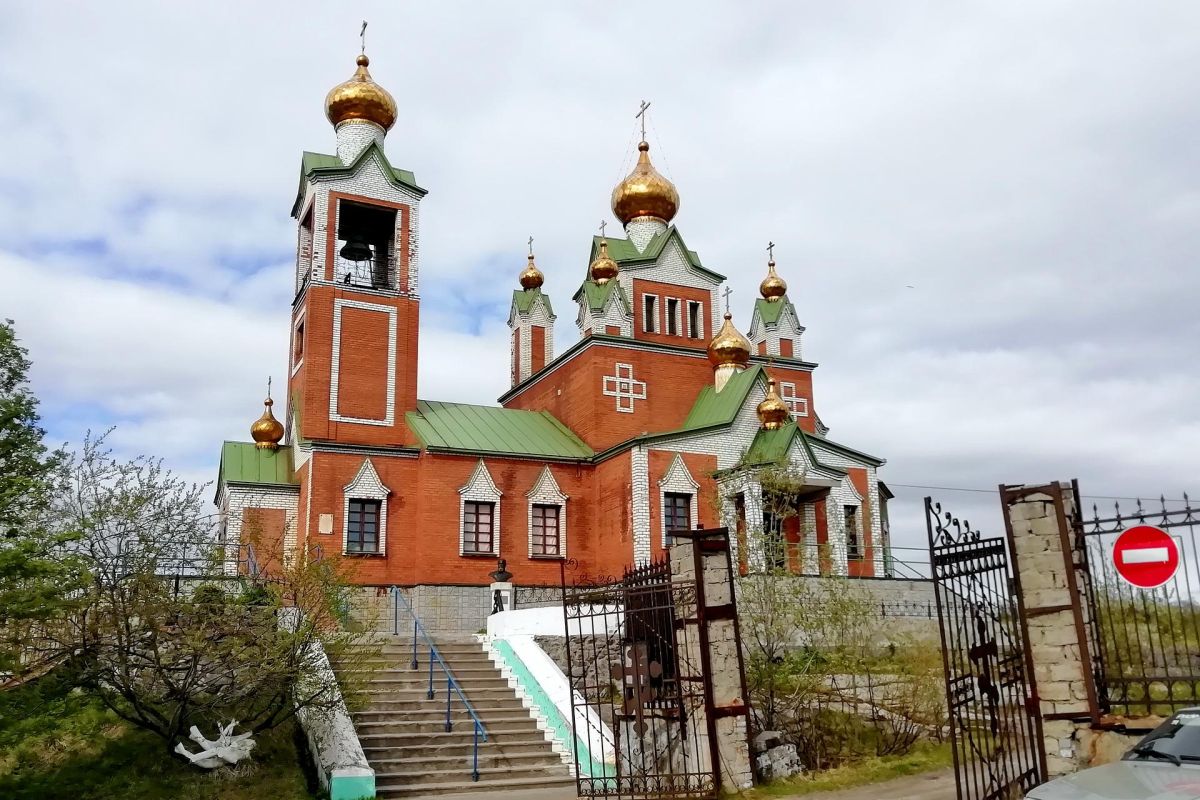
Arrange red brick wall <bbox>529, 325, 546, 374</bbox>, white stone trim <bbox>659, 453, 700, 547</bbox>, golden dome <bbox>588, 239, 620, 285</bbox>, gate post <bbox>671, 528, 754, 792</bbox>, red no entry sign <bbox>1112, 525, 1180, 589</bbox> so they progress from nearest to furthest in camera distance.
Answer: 1. red no entry sign <bbox>1112, 525, 1180, 589</bbox>
2. gate post <bbox>671, 528, 754, 792</bbox>
3. white stone trim <bbox>659, 453, 700, 547</bbox>
4. golden dome <bbox>588, 239, 620, 285</bbox>
5. red brick wall <bbox>529, 325, 546, 374</bbox>

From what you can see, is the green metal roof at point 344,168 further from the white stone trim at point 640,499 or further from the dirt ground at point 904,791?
the dirt ground at point 904,791

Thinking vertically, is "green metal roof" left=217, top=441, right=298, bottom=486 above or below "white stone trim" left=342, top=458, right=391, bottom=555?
above

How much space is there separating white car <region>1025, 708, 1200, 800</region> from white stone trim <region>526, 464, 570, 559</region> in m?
17.1

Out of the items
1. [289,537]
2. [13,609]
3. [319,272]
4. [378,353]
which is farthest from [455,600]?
[13,609]

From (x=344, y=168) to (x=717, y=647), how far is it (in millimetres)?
17013

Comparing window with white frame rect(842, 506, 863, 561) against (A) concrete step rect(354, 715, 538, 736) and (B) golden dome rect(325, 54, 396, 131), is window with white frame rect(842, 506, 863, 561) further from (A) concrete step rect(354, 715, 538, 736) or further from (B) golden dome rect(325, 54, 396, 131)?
(B) golden dome rect(325, 54, 396, 131)

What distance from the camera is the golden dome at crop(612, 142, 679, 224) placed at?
29000 mm

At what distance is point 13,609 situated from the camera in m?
10.1

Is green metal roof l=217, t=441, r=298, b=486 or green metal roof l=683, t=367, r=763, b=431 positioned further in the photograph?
green metal roof l=683, t=367, r=763, b=431

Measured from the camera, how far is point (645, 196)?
28953 mm

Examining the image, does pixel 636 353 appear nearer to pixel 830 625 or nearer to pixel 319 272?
pixel 319 272

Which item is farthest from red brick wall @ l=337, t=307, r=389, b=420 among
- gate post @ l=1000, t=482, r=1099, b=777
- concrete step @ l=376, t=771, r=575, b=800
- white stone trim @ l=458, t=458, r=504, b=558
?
gate post @ l=1000, t=482, r=1099, b=777

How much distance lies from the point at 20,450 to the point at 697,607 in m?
7.45

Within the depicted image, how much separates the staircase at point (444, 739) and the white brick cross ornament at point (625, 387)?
37.6 ft
